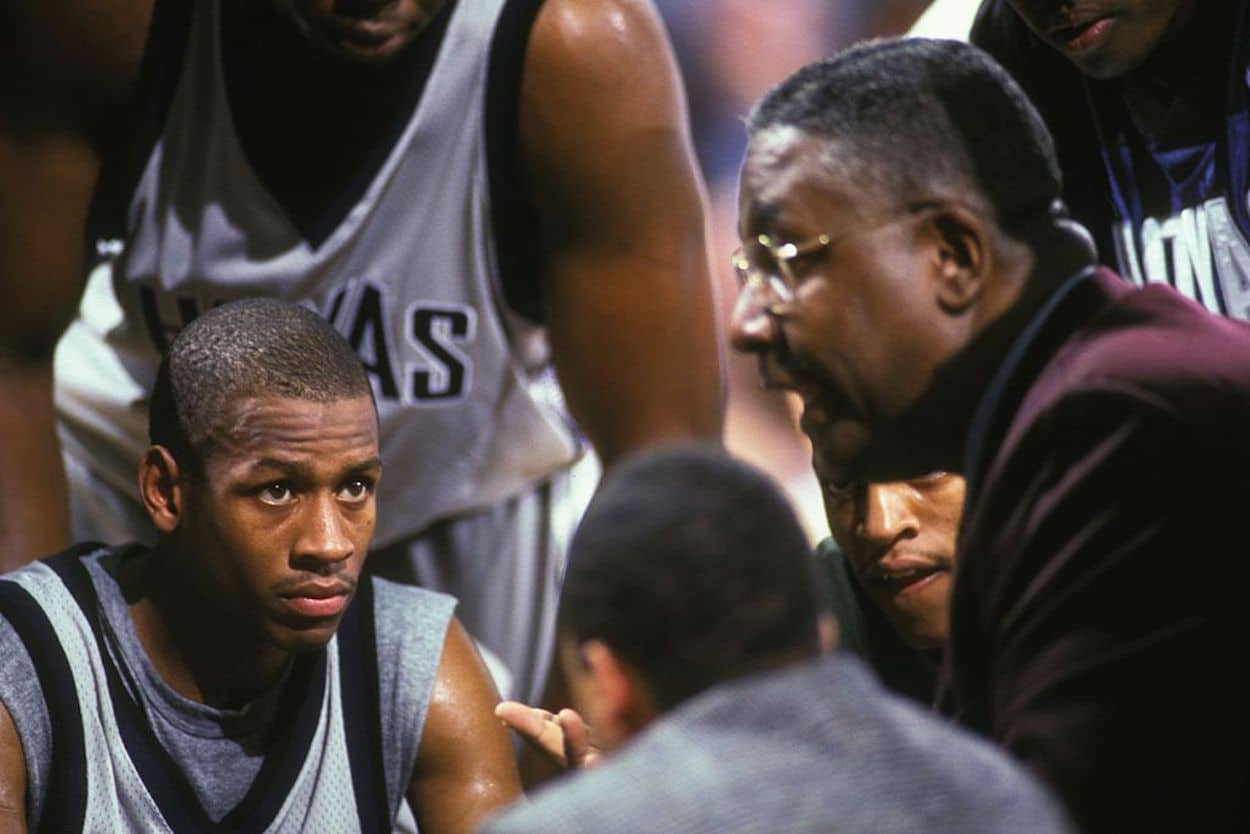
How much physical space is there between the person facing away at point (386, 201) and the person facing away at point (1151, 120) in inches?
20.4

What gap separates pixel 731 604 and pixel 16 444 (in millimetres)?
1631

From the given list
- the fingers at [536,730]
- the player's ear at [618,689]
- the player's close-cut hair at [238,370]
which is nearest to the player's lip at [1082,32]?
the player's close-cut hair at [238,370]

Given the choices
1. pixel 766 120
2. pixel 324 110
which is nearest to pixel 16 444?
pixel 324 110

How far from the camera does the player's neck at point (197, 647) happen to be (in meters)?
2.49

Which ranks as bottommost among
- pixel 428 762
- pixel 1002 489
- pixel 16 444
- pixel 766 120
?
pixel 428 762

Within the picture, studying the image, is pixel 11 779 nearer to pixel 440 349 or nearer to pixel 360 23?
pixel 440 349

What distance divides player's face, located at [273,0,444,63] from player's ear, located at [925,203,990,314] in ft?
3.66

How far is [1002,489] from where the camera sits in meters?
1.79

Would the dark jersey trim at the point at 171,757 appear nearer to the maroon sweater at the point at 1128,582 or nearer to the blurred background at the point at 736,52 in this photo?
the maroon sweater at the point at 1128,582

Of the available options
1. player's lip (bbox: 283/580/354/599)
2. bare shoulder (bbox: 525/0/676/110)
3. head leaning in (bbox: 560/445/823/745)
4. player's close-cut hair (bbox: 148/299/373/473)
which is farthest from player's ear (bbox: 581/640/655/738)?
bare shoulder (bbox: 525/0/676/110)

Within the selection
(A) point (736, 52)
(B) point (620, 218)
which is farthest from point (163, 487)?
(A) point (736, 52)

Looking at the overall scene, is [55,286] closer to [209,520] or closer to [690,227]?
[209,520]

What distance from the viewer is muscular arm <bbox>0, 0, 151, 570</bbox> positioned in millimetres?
2748

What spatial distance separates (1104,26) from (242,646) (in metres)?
1.35
